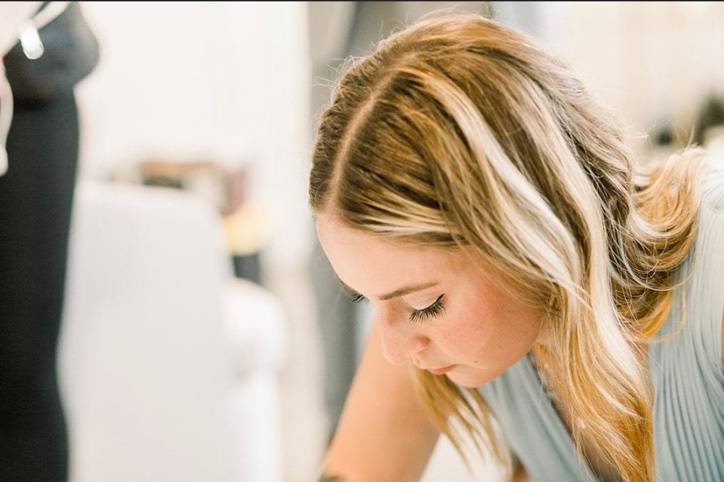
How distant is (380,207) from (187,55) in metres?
2.14

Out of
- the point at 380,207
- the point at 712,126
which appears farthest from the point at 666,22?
the point at 380,207

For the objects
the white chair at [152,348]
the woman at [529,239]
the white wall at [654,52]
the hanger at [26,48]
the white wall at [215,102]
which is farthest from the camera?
the white wall at [215,102]

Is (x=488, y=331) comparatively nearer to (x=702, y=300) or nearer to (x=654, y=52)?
(x=702, y=300)

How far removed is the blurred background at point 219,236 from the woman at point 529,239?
89mm

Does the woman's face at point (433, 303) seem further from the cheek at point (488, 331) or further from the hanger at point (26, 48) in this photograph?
the hanger at point (26, 48)

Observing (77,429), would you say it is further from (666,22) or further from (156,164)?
(666,22)

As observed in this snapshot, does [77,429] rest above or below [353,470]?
below

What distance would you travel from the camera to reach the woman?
0.68m

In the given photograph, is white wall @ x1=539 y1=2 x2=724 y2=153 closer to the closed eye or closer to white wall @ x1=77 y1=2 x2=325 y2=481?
white wall @ x1=77 y1=2 x2=325 y2=481

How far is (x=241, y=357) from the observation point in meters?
1.54

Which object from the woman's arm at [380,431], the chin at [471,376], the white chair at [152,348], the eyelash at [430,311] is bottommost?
the white chair at [152,348]

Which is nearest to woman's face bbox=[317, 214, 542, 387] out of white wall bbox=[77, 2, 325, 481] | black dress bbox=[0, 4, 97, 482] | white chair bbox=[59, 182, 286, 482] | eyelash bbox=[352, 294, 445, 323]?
eyelash bbox=[352, 294, 445, 323]

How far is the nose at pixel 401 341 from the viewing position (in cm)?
78

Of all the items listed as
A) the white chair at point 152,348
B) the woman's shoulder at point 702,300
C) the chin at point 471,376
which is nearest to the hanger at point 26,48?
the white chair at point 152,348
